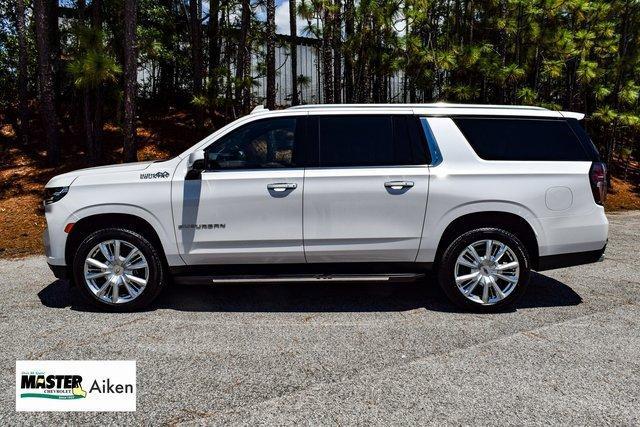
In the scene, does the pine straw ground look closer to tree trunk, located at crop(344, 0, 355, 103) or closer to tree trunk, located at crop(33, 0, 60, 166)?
tree trunk, located at crop(33, 0, 60, 166)

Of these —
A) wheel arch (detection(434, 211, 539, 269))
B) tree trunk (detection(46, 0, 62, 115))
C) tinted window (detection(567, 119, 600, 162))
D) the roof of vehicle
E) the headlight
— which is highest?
tree trunk (detection(46, 0, 62, 115))

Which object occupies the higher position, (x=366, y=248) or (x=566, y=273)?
(x=366, y=248)

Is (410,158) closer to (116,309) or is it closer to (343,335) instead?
(343,335)

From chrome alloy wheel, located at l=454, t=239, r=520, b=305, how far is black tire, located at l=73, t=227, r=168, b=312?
9.25 ft

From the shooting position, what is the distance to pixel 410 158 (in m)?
4.64

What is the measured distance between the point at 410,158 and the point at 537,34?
11131mm

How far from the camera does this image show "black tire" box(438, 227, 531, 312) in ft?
15.1

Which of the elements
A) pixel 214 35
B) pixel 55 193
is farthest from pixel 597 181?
pixel 214 35

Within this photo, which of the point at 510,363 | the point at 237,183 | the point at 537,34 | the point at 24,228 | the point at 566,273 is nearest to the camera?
the point at 510,363

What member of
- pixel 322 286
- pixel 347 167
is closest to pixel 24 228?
pixel 322 286

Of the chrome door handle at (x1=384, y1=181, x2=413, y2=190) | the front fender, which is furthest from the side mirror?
the chrome door handle at (x1=384, y1=181, x2=413, y2=190)

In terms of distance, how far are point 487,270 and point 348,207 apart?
1448mm

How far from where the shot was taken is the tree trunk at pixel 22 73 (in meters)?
12.6

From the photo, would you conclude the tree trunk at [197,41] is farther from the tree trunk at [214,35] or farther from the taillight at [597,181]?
the taillight at [597,181]
